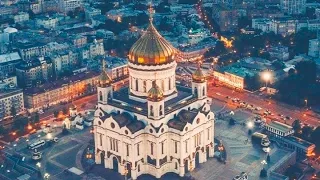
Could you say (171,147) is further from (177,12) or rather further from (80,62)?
(177,12)

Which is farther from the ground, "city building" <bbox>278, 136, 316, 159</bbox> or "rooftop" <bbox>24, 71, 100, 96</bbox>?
"rooftop" <bbox>24, 71, 100, 96</bbox>

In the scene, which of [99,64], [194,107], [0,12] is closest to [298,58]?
[99,64]

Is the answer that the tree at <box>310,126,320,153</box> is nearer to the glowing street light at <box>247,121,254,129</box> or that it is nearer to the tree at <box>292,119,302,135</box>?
the tree at <box>292,119,302,135</box>

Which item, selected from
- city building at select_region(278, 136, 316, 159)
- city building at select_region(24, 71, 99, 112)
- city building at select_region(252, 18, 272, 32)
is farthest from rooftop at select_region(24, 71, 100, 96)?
city building at select_region(252, 18, 272, 32)

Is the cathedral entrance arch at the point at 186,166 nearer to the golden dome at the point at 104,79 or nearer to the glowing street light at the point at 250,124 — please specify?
the golden dome at the point at 104,79

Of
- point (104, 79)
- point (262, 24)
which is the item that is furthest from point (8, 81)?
point (262, 24)

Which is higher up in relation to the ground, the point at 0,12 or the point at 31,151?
the point at 0,12
